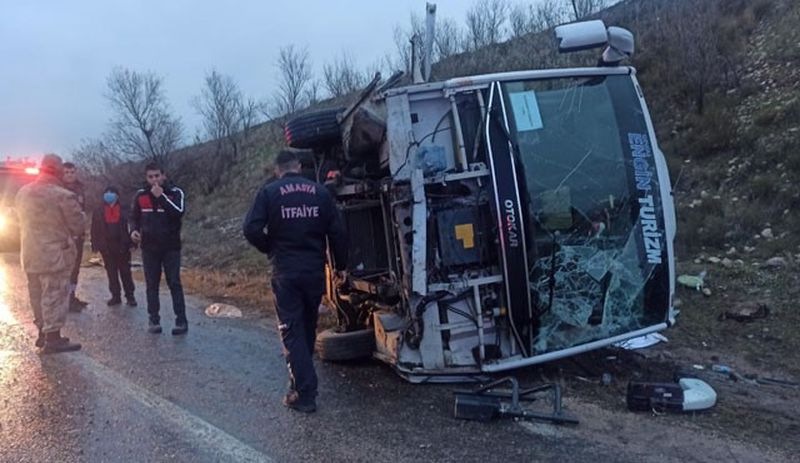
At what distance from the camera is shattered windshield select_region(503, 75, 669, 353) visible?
15.2 ft

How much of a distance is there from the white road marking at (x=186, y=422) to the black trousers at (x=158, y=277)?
4.34 feet

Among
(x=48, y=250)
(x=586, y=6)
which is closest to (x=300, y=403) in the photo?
(x=48, y=250)

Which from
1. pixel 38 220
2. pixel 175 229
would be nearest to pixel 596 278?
pixel 175 229

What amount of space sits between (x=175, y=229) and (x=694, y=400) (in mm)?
5173

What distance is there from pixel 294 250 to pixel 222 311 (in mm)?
3789

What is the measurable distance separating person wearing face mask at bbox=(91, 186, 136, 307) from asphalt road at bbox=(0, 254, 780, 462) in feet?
8.17

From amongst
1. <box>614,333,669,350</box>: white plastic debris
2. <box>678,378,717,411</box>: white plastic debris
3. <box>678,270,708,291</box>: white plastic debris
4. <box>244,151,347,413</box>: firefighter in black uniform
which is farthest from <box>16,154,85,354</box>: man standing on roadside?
<box>678,270,708,291</box>: white plastic debris

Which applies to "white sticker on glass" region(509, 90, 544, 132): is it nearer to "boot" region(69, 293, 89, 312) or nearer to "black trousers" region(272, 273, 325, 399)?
"black trousers" region(272, 273, 325, 399)

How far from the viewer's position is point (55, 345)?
618 centimetres

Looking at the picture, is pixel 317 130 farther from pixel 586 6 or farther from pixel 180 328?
pixel 586 6

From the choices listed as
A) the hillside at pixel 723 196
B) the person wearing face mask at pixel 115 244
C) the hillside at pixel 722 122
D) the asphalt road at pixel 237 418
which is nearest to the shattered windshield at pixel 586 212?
the hillside at pixel 723 196

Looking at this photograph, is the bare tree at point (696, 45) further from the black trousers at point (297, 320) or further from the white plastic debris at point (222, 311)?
the black trousers at point (297, 320)

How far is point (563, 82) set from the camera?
486cm

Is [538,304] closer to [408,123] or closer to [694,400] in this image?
[694,400]
